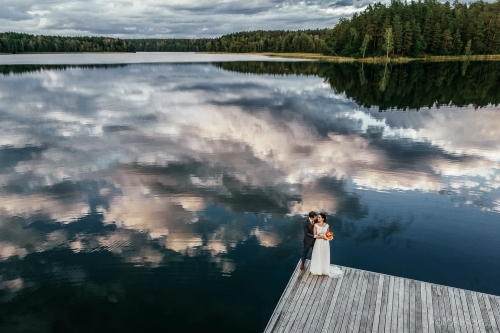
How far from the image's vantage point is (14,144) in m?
37.0

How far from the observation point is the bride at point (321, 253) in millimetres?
14062

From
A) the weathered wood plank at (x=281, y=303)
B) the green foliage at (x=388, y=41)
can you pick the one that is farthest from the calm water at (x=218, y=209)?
the green foliage at (x=388, y=41)

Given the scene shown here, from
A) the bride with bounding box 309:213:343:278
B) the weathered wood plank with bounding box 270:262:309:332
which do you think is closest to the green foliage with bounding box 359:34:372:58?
the bride with bounding box 309:213:343:278

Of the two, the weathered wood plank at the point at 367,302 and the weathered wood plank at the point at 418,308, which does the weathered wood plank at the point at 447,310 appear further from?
the weathered wood plank at the point at 367,302

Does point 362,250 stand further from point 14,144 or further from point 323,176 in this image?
point 14,144

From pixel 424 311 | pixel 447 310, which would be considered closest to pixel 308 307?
pixel 424 311

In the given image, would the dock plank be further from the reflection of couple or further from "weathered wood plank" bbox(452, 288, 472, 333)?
"weathered wood plank" bbox(452, 288, 472, 333)

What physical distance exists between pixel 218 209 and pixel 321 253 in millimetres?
9222

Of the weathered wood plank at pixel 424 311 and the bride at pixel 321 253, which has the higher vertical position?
the bride at pixel 321 253

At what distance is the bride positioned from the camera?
554 inches

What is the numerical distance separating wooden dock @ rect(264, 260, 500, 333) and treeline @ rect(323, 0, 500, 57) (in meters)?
139

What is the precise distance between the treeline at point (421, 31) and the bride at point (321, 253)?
454 feet

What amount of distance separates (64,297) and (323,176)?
18960 millimetres

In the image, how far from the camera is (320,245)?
46.9 feet
